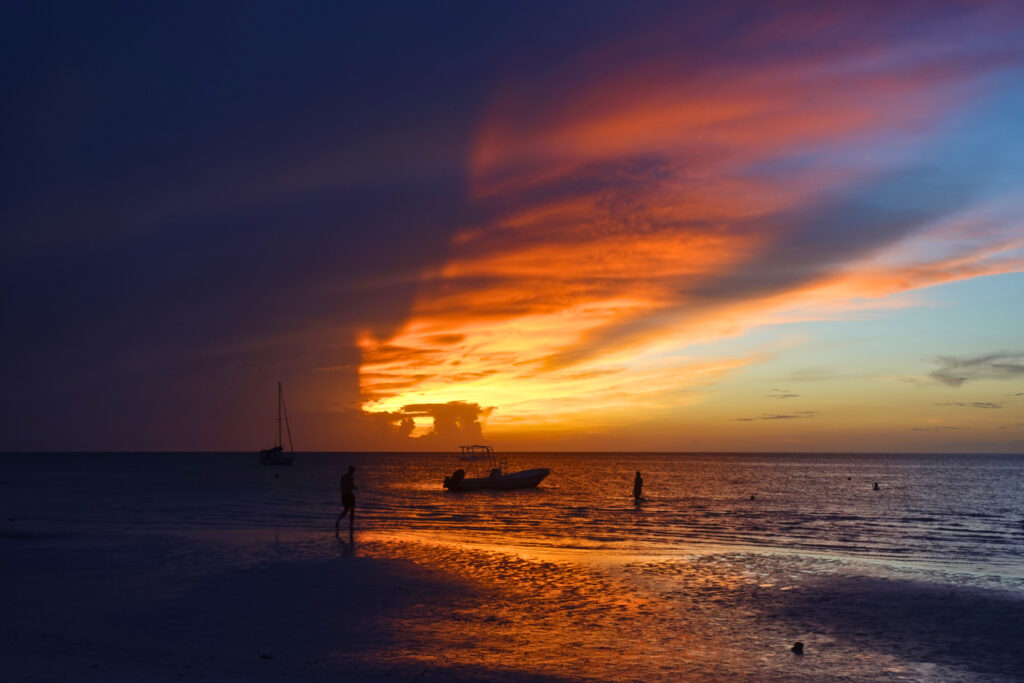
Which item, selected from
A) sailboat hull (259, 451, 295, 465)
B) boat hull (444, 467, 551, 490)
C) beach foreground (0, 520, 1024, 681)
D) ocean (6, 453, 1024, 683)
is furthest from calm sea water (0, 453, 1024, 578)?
sailboat hull (259, 451, 295, 465)

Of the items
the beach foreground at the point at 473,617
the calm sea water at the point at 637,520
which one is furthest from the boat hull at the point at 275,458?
the beach foreground at the point at 473,617

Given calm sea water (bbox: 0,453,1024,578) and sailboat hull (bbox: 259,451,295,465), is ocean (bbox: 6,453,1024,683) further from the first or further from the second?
sailboat hull (bbox: 259,451,295,465)

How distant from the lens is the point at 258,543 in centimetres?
2786

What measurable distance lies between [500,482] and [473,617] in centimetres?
6098

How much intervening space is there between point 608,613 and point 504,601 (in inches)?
110

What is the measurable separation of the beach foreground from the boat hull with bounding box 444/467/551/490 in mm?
48006

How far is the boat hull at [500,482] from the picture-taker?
245 feet

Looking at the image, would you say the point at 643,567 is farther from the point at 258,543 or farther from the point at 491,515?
the point at 491,515

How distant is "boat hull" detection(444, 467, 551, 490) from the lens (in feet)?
245

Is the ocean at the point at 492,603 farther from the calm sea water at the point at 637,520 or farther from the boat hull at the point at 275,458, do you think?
the boat hull at the point at 275,458

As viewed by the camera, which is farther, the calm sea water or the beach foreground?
the calm sea water

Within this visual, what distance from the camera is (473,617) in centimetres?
1683

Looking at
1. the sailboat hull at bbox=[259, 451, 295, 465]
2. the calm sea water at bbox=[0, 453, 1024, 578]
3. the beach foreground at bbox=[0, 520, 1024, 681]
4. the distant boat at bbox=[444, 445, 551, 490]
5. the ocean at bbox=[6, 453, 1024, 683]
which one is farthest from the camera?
the sailboat hull at bbox=[259, 451, 295, 465]

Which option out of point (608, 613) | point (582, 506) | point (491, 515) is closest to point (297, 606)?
point (608, 613)
